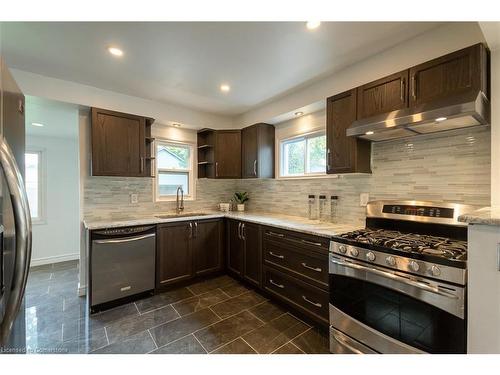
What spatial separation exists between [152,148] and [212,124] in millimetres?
1037

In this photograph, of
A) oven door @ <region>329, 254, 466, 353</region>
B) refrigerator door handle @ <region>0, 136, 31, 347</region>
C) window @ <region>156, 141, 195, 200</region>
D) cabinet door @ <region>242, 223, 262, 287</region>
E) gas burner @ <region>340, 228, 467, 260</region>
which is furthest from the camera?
window @ <region>156, 141, 195, 200</region>

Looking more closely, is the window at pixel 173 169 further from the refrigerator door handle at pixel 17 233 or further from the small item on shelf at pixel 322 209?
the refrigerator door handle at pixel 17 233

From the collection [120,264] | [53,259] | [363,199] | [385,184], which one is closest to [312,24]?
[385,184]

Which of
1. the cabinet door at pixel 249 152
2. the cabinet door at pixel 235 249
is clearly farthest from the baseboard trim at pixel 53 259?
the cabinet door at pixel 249 152

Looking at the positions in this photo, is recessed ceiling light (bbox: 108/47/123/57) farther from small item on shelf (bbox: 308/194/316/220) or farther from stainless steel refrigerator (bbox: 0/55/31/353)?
small item on shelf (bbox: 308/194/316/220)

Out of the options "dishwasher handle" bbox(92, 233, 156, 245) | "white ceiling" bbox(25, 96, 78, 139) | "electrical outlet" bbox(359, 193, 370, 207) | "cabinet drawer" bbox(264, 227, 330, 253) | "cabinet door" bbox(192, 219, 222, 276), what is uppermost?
"white ceiling" bbox(25, 96, 78, 139)

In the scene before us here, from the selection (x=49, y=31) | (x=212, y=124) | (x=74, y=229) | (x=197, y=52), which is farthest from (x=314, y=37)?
(x=74, y=229)

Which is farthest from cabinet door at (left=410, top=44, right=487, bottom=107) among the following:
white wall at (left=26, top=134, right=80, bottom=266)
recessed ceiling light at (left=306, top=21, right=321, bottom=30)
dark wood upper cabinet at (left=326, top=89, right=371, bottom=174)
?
white wall at (left=26, top=134, right=80, bottom=266)

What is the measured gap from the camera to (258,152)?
3301 mm

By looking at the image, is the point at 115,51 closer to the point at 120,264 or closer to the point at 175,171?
the point at 175,171

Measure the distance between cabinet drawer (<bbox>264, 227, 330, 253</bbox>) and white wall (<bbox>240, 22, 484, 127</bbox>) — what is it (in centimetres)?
152

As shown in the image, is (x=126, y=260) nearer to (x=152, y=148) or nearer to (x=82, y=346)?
(x=82, y=346)

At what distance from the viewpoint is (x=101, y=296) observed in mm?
2332

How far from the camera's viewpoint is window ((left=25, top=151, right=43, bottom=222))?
380 centimetres
